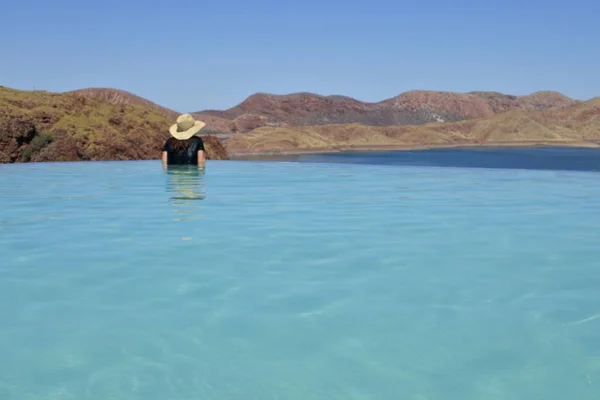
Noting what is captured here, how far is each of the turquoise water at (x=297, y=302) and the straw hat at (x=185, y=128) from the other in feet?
15.3

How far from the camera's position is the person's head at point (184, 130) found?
15788 mm

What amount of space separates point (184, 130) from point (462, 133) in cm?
14964

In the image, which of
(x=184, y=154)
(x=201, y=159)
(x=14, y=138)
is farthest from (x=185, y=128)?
(x=14, y=138)

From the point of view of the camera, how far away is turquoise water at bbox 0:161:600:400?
3.86 metres

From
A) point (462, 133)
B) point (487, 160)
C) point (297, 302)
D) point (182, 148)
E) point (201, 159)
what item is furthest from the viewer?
Answer: point (462, 133)

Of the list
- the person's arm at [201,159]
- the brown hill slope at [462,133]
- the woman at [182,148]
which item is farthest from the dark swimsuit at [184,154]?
the brown hill slope at [462,133]

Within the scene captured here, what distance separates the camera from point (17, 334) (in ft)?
15.1

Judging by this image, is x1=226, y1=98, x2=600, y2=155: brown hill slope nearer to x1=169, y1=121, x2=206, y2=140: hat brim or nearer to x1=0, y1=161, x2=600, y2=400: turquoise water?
x1=169, y1=121, x2=206, y2=140: hat brim

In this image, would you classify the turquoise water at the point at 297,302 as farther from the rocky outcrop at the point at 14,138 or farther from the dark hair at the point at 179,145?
the rocky outcrop at the point at 14,138

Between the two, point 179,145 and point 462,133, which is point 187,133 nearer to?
point 179,145

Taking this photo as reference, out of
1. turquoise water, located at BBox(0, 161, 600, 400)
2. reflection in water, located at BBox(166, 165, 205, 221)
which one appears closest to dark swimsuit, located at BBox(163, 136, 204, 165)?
reflection in water, located at BBox(166, 165, 205, 221)

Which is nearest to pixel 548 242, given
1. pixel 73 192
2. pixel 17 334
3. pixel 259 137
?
pixel 17 334

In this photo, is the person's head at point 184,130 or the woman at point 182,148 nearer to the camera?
the person's head at point 184,130

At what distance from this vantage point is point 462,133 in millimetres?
159625
